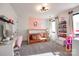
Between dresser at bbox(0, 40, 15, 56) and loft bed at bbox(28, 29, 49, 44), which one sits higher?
loft bed at bbox(28, 29, 49, 44)

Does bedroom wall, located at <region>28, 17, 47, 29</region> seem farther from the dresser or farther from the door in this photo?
the dresser

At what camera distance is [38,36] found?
1580 mm

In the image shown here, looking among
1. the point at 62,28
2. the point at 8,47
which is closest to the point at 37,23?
the point at 62,28

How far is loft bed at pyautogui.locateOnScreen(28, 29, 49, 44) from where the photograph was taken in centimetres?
154

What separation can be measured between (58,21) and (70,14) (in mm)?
213

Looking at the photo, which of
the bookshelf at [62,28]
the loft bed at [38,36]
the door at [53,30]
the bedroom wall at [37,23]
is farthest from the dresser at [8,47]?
the bookshelf at [62,28]

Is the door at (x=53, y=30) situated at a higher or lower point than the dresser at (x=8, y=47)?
higher

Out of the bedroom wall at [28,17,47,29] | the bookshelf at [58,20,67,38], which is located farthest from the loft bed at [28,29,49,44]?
the bookshelf at [58,20,67,38]

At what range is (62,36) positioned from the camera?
5.10 ft

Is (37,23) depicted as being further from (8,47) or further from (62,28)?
(8,47)

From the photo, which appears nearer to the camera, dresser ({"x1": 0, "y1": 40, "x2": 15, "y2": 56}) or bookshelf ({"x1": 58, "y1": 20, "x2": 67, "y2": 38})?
dresser ({"x1": 0, "y1": 40, "x2": 15, "y2": 56})

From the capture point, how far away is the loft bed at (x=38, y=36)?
1544mm

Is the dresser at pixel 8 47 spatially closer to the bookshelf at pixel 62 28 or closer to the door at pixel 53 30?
the door at pixel 53 30

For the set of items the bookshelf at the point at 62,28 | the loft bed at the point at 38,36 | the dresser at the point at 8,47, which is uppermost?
the bookshelf at the point at 62,28
